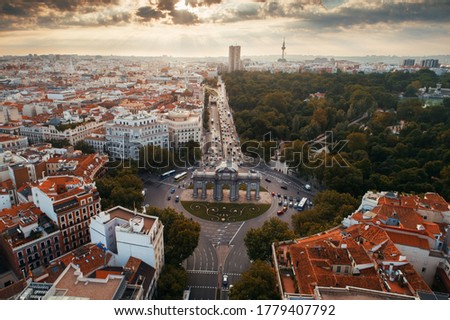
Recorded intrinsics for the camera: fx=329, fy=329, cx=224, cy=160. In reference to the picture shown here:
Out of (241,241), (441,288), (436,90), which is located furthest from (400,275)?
(436,90)

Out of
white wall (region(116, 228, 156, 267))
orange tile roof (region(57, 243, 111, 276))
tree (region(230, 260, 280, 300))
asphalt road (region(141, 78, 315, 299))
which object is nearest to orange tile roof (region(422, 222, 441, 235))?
tree (region(230, 260, 280, 300))

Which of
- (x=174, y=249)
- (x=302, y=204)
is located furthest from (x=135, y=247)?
(x=302, y=204)

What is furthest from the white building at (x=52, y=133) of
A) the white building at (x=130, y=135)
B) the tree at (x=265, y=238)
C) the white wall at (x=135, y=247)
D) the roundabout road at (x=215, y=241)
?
the tree at (x=265, y=238)

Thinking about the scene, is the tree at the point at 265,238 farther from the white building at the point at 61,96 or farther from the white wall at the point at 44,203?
the white building at the point at 61,96

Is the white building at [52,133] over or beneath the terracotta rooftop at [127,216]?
beneath

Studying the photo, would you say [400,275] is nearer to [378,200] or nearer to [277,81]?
[378,200]

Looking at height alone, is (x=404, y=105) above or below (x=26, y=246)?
above
